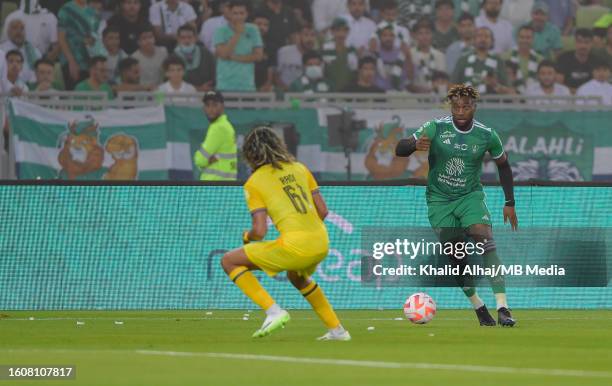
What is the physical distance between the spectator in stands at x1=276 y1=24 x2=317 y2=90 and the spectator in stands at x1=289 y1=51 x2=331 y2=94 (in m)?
0.14

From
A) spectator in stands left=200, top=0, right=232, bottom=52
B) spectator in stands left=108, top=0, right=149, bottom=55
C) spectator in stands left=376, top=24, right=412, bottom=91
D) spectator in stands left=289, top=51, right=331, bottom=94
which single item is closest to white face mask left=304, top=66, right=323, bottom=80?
spectator in stands left=289, top=51, right=331, bottom=94

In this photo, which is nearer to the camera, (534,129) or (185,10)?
(534,129)

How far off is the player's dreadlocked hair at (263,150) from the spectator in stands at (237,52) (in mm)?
13240

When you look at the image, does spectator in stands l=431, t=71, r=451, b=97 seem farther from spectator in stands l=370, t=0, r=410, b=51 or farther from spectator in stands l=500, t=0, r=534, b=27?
spectator in stands l=500, t=0, r=534, b=27

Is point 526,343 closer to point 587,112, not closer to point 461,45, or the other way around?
point 587,112

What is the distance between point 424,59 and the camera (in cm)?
2702

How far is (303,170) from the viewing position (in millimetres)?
12539

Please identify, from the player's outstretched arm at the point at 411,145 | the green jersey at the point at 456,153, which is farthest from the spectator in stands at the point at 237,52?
the player's outstretched arm at the point at 411,145

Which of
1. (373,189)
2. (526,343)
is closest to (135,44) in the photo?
(373,189)

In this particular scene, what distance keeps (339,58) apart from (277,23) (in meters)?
1.25

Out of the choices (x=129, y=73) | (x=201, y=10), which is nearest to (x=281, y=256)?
(x=129, y=73)

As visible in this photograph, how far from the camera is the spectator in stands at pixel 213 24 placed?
26172mm

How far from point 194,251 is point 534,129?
7693mm

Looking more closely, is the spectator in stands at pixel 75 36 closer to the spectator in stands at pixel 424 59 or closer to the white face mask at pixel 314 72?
the white face mask at pixel 314 72
